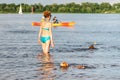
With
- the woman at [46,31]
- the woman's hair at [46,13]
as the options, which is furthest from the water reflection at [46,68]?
the woman's hair at [46,13]

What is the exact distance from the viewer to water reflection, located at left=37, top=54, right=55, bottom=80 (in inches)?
832

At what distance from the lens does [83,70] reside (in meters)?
23.6

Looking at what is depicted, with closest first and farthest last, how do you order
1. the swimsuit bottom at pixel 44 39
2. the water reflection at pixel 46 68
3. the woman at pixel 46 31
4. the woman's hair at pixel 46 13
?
the water reflection at pixel 46 68 → the woman's hair at pixel 46 13 → the woman at pixel 46 31 → the swimsuit bottom at pixel 44 39

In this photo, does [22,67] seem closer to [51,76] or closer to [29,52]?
[51,76]

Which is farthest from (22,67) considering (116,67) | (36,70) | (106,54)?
(106,54)

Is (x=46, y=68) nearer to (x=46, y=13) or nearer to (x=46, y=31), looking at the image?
(x=46, y=13)

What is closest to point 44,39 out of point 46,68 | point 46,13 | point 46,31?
point 46,31

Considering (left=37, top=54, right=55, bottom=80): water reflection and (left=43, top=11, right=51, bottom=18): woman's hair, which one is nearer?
(left=37, top=54, right=55, bottom=80): water reflection

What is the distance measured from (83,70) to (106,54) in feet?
30.2

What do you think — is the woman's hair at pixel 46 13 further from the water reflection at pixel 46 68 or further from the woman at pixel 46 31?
the water reflection at pixel 46 68

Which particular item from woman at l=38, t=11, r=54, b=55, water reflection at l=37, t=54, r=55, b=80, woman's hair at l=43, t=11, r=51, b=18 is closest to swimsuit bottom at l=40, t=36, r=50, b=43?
woman at l=38, t=11, r=54, b=55

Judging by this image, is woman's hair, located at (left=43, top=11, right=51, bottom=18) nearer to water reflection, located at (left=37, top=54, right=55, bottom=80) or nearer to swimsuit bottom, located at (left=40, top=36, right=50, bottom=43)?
swimsuit bottom, located at (left=40, top=36, right=50, bottom=43)

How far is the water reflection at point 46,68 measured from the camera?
69.3 ft

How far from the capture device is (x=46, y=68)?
23.8 meters
